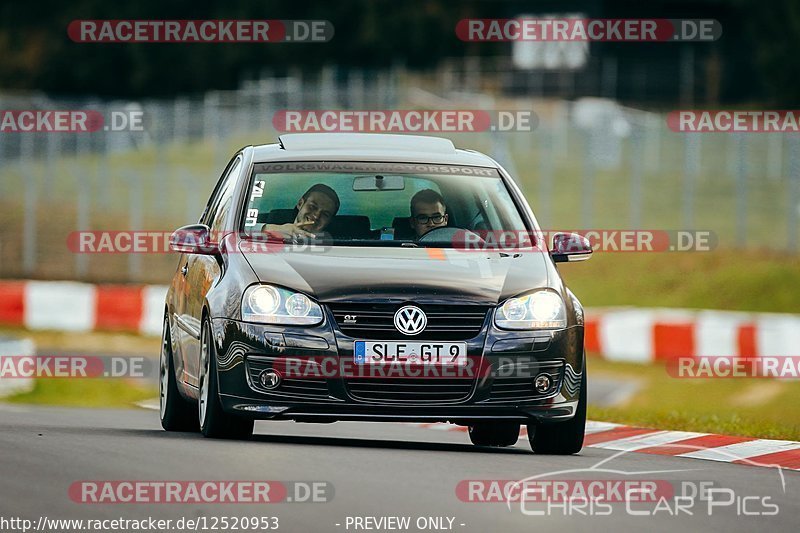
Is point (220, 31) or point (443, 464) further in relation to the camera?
point (220, 31)

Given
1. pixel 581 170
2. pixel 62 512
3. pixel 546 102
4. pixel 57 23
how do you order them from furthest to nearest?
1. pixel 57 23
2. pixel 546 102
3. pixel 581 170
4. pixel 62 512

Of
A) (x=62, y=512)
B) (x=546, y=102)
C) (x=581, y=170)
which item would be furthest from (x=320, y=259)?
(x=546, y=102)

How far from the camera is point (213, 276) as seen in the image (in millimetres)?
10430

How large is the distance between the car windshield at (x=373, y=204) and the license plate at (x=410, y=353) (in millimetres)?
915

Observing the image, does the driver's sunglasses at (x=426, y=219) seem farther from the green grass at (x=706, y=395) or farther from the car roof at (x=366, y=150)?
the green grass at (x=706, y=395)

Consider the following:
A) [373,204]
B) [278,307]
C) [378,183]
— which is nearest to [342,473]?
[278,307]

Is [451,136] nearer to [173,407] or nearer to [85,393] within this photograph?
[85,393]

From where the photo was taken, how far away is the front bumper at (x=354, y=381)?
9.73m

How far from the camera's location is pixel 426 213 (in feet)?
35.6

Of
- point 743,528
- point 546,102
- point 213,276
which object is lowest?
point 743,528

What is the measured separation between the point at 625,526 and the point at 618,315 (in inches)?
634

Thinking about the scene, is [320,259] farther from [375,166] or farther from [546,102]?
[546,102]

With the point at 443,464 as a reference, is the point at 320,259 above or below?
above

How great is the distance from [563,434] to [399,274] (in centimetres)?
136
